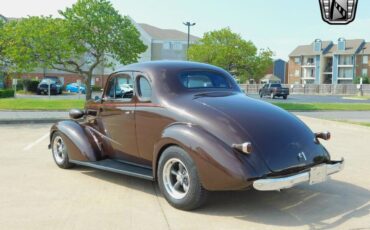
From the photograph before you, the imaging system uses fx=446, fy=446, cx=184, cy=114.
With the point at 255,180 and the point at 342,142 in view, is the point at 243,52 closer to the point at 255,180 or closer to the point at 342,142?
the point at 342,142

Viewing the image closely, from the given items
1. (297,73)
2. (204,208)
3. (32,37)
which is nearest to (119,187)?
(204,208)

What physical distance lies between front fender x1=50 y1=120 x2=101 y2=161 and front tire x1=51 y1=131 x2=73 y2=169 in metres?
0.19

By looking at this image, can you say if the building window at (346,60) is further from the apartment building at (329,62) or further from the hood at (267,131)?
the hood at (267,131)

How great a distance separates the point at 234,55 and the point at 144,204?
1217 inches

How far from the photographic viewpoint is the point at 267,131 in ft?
17.5

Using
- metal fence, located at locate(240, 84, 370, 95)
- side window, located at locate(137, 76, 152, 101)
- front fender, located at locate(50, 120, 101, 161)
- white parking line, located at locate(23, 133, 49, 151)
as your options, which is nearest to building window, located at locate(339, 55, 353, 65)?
metal fence, located at locate(240, 84, 370, 95)

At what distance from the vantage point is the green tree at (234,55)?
35562 millimetres

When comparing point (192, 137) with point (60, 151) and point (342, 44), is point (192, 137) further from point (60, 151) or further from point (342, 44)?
point (342, 44)

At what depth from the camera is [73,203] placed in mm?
5598

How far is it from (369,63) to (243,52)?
2261 inches

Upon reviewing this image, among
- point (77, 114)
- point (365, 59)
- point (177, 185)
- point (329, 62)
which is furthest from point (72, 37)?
point (329, 62)

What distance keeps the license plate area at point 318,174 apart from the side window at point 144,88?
2394 millimetres

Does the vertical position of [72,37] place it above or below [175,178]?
above

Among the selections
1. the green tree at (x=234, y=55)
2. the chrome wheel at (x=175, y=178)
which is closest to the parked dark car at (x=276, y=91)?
the green tree at (x=234, y=55)
